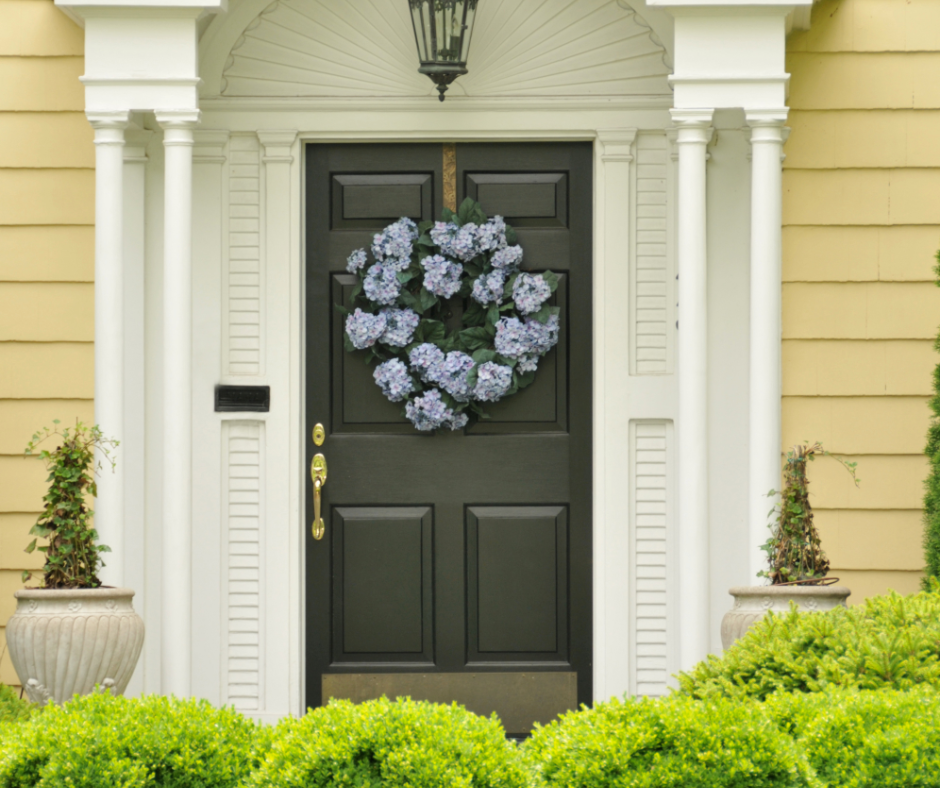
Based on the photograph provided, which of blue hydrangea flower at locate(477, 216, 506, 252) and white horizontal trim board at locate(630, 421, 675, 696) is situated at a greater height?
blue hydrangea flower at locate(477, 216, 506, 252)

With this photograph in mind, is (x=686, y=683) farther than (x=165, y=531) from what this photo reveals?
No

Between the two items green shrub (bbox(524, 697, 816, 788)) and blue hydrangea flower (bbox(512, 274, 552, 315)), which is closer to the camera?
green shrub (bbox(524, 697, 816, 788))

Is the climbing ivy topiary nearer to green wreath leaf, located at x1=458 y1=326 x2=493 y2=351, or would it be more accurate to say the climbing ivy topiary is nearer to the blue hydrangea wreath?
the blue hydrangea wreath

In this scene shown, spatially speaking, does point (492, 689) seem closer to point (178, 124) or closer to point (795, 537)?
point (795, 537)

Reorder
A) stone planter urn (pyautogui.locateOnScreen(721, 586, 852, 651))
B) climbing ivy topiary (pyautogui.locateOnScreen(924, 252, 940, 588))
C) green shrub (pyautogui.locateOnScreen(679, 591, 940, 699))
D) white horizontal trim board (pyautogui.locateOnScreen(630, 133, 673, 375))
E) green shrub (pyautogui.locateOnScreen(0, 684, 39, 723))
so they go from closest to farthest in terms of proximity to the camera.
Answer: green shrub (pyautogui.locateOnScreen(679, 591, 940, 699)), green shrub (pyautogui.locateOnScreen(0, 684, 39, 723)), stone planter urn (pyautogui.locateOnScreen(721, 586, 852, 651)), climbing ivy topiary (pyautogui.locateOnScreen(924, 252, 940, 588)), white horizontal trim board (pyautogui.locateOnScreen(630, 133, 673, 375))

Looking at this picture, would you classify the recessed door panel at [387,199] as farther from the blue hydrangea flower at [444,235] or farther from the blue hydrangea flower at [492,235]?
the blue hydrangea flower at [492,235]

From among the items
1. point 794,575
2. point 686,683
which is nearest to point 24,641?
point 686,683

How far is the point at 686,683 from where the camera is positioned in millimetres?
2816

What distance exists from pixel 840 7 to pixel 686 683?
2.92m

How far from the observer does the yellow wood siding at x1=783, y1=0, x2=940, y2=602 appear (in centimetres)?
441

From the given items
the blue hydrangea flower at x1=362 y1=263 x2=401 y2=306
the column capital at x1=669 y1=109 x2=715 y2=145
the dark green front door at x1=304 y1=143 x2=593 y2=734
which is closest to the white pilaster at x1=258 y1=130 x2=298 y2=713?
the dark green front door at x1=304 y1=143 x2=593 y2=734

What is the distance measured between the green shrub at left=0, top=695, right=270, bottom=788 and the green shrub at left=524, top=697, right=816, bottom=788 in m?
0.66

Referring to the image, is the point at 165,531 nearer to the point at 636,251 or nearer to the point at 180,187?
the point at 180,187

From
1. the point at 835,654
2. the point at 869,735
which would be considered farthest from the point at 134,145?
the point at 869,735
